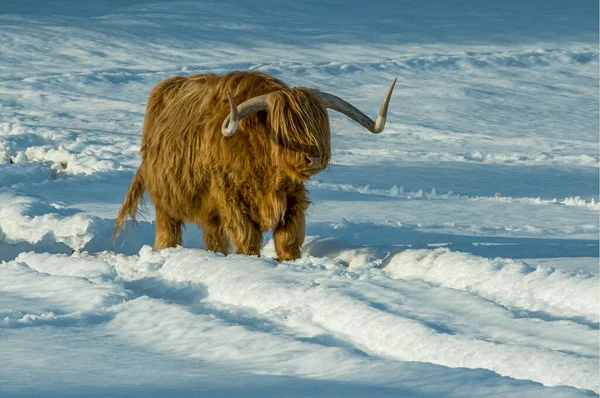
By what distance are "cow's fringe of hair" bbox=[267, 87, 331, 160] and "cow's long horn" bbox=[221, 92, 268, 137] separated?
0.04 meters

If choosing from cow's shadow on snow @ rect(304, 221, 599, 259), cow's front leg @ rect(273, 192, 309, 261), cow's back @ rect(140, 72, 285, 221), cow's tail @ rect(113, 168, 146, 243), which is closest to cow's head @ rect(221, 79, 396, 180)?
cow's back @ rect(140, 72, 285, 221)

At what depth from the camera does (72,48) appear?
1822cm

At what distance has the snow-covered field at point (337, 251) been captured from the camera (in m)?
3.12

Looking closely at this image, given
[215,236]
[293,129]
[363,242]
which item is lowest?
[363,242]

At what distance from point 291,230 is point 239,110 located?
2.20ft

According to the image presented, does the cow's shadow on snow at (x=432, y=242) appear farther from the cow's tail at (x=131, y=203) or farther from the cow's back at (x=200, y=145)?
the cow's tail at (x=131, y=203)

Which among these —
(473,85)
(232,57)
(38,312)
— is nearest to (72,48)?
(232,57)

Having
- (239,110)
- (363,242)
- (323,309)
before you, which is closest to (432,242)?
(363,242)

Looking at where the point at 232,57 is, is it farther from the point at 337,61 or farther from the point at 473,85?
the point at 473,85

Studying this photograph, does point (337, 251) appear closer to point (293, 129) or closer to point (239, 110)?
point (293, 129)

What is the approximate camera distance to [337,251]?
5750 millimetres

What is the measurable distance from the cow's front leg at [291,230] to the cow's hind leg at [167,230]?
69 centimetres

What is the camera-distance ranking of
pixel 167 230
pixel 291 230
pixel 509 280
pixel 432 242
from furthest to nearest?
pixel 432 242, pixel 167 230, pixel 291 230, pixel 509 280

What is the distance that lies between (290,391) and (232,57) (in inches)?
625
